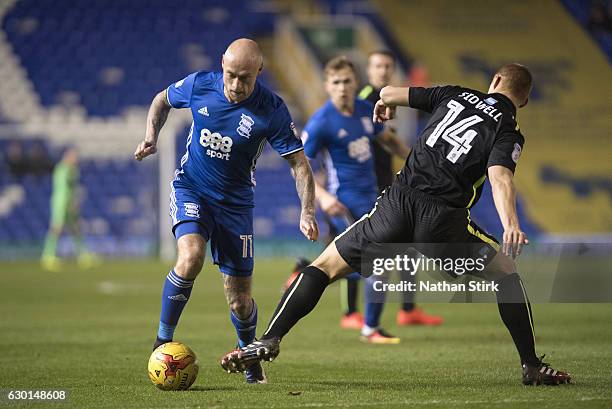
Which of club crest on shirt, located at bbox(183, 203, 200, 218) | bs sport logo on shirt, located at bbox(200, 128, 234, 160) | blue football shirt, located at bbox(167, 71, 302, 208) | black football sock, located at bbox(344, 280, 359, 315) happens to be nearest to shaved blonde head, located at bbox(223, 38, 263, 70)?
blue football shirt, located at bbox(167, 71, 302, 208)

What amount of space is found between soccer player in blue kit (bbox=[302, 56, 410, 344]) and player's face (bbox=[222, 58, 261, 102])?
314cm

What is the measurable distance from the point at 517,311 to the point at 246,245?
1.87 metres

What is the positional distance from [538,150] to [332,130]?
19.3m

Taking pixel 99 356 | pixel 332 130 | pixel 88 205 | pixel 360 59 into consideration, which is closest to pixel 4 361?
pixel 99 356

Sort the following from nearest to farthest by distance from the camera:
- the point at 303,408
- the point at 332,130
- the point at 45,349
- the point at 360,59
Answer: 1. the point at 303,408
2. the point at 45,349
3. the point at 332,130
4. the point at 360,59

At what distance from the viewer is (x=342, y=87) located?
407 inches

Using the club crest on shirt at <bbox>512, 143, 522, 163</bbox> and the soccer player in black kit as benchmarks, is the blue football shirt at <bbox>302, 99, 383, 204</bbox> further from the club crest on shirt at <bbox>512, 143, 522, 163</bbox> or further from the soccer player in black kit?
the club crest on shirt at <bbox>512, 143, 522, 163</bbox>

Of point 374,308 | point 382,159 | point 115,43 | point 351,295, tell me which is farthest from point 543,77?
point 374,308

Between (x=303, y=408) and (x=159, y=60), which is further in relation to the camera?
→ (x=159, y=60)

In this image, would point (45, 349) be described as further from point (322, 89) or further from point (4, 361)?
point (322, 89)

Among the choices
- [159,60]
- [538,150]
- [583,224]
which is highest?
[159,60]

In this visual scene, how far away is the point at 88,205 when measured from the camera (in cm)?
2616

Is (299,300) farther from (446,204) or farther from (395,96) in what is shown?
(395,96)

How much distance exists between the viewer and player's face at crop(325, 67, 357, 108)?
33.6 feet
